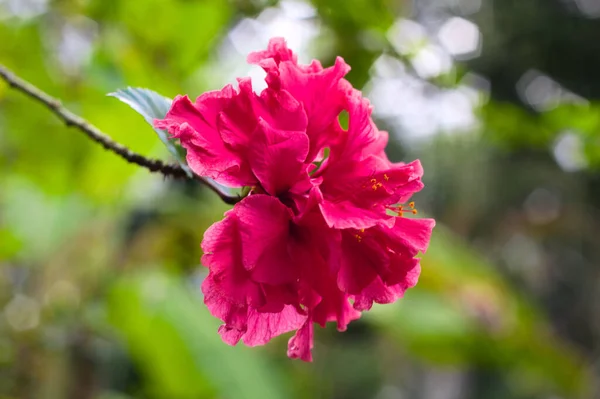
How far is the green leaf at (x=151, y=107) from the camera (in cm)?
61

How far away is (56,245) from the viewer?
226 centimetres

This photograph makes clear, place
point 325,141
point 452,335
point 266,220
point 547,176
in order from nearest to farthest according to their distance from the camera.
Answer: point 266,220 → point 325,141 → point 452,335 → point 547,176

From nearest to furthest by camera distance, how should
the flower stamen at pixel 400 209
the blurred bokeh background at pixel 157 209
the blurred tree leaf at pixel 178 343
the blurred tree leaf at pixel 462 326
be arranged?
the flower stamen at pixel 400 209 < the blurred bokeh background at pixel 157 209 < the blurred tree leaf at pixel 178 343 < the blurred tree leaf at pixel 462 326

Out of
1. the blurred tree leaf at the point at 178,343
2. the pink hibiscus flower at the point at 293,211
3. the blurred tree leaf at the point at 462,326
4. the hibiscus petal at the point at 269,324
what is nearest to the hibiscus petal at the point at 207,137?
the pink hibiscus flower at the point at 293,211

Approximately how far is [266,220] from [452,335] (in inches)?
93.0

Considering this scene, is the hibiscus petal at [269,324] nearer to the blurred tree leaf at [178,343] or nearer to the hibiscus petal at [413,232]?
the hibiscus petal at [413,232]

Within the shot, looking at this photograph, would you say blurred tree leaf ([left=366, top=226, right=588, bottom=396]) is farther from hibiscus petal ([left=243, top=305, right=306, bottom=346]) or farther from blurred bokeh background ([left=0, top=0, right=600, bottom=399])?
hibiscus petal ([left=243, top=305, right=306, bottom=346])

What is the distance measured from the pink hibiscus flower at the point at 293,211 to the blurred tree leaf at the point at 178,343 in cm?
152

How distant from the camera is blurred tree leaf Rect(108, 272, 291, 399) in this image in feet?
6.71

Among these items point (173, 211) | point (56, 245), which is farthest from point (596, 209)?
point (56, 245)

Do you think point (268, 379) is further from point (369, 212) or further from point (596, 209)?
point (596, 209)

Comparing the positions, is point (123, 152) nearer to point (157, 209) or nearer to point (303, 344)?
point (303, 344)

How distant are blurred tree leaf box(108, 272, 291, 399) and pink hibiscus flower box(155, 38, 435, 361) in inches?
59.7

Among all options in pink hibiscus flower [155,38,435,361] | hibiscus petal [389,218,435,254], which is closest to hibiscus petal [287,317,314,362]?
pink hibiscus flower [155,38,435,361]
